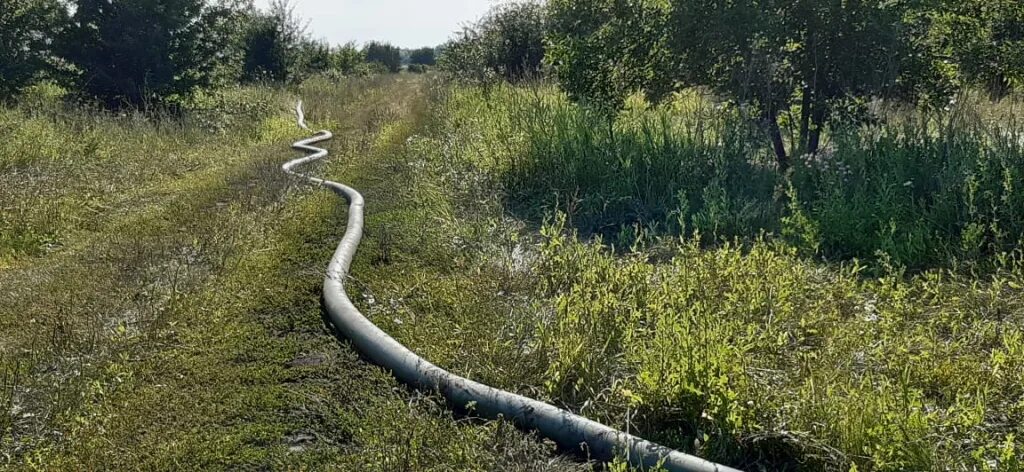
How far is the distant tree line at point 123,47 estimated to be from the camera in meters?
10.9

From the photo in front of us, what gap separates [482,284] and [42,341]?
205 cm

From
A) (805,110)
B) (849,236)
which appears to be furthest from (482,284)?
(805,110)

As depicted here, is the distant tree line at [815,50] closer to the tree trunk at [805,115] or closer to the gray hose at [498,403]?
the tree trunk at [805,115]

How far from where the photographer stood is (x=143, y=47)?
464 inches

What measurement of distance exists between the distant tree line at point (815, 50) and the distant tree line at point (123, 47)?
8557 mm

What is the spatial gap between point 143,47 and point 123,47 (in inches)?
11.8

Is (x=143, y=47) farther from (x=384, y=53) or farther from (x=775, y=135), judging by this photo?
(x=384, y=53)

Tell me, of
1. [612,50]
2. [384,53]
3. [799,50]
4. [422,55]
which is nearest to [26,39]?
[612,50]

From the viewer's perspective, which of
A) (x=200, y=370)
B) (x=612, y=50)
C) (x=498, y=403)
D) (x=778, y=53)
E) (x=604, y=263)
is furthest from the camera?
(x=612, y=50)

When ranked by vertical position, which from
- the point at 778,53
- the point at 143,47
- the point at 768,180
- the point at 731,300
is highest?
the point at 143,47

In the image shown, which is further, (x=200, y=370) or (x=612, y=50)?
(x=612, y=50)

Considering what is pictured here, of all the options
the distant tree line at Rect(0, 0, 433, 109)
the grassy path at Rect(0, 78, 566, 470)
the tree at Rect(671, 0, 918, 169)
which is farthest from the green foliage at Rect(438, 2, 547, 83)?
the grassy path at Rect(0, 78, 566, 470)

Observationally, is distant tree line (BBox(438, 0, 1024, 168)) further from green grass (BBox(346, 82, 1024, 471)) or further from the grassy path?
the grassy path

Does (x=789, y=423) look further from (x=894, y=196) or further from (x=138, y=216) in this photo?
(x=138, y=216)
